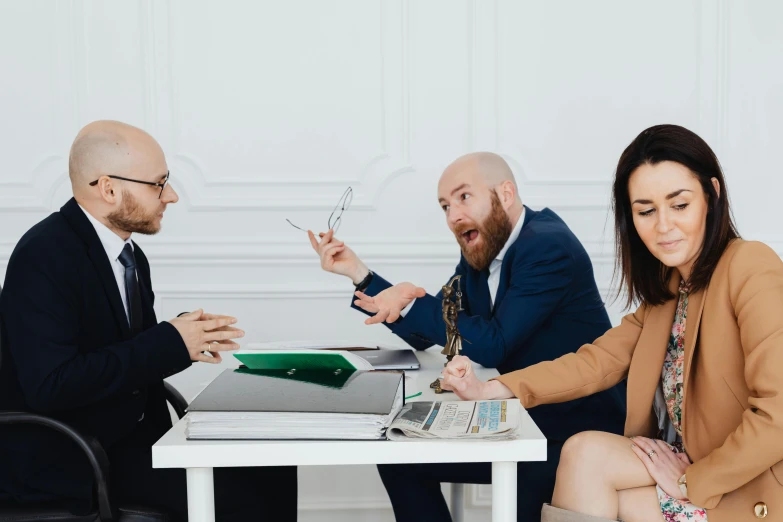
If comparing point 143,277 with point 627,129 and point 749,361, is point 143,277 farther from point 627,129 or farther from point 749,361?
point 627,129

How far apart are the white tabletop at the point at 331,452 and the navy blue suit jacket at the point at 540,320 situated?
33.2 inches

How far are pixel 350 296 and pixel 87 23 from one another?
1.62 metres

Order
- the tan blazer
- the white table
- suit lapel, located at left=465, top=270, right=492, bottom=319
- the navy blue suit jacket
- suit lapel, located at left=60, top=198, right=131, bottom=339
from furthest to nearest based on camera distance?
1. suit lapel, located at left=465, top=270, right=492, bottom=319
2. the navy blue suit jacket
3. suit lapel, located at left=60, top=198, right=131, bottom=339
4. the tan blazer
5. the white table

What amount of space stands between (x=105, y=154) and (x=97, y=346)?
50 centimetres

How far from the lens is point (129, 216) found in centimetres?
216

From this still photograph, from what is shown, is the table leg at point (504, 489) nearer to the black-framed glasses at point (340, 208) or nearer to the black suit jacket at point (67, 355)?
the black suit jacket at point (67, 355)

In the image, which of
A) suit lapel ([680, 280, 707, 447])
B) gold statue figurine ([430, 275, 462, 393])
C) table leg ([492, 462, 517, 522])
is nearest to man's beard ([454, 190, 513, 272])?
gold statue figurine ([430, 275, 462, 393])

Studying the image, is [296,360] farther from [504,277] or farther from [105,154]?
[504,277]

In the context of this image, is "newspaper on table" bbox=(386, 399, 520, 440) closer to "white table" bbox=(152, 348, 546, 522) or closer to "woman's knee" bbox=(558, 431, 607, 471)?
"white table" bbox=(152, 348, 546, 522)

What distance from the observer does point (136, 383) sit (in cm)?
189

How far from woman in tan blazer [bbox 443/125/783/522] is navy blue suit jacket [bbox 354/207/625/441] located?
352 mm

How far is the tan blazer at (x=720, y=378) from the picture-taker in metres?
1.54

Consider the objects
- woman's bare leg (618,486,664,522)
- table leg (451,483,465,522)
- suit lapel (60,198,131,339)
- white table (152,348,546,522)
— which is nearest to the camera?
white table (152,348,546,522)

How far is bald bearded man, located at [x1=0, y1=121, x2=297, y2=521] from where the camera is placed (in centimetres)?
184
